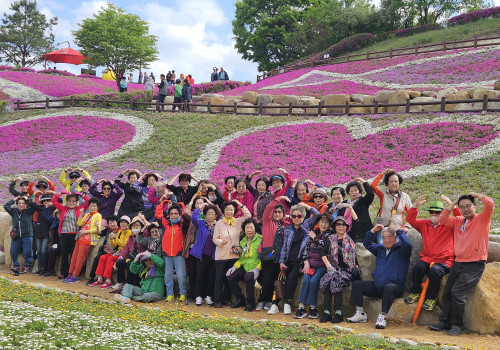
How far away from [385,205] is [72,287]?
7948 millimetres

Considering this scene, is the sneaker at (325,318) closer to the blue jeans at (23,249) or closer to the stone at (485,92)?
the blue jeans at (23,249)

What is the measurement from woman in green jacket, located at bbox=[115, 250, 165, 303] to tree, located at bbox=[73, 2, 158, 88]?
39729 millimetres

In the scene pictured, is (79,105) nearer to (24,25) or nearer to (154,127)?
(154,127)

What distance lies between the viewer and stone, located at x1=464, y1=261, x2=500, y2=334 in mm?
9359

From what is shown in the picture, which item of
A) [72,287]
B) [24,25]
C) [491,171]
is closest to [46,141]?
[72,287]

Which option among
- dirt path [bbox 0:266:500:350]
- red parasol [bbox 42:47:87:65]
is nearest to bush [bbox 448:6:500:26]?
red parasol [bbox 42:47:87:65]

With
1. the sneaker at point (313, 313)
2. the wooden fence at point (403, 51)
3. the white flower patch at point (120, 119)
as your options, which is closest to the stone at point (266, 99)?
the white flower patch at point (120, 119)

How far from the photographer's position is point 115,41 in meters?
52.0

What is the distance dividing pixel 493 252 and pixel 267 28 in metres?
66.0

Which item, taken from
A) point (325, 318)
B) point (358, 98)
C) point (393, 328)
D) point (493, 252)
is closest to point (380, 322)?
point (393, 328)

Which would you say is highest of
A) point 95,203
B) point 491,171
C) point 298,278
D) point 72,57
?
point 72,57

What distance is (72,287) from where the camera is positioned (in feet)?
45.9

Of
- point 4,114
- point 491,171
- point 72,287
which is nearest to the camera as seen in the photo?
point 72,287

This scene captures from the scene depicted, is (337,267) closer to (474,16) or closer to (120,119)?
(120,119)
